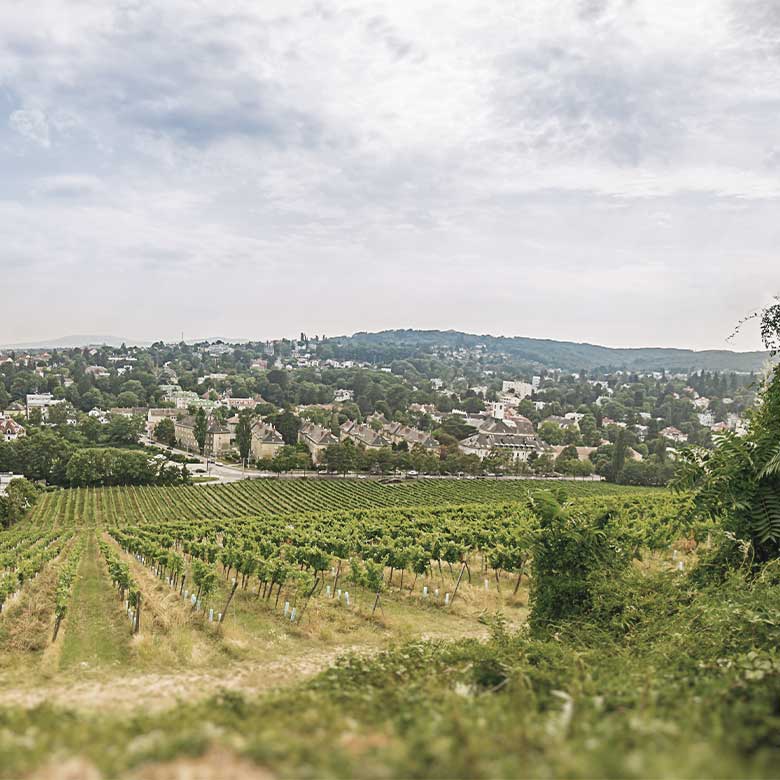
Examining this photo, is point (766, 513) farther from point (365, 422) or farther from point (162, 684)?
point (365, 422)

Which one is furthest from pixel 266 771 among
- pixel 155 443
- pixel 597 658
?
pixel 155 443

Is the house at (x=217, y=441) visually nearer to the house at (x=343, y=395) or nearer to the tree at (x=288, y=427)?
the tree at (x=288, y=427)

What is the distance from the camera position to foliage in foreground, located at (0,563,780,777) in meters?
3.03

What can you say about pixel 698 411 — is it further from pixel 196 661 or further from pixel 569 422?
pixel 196 661

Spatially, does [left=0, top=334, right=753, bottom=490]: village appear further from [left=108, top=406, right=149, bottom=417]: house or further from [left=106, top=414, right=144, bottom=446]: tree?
[left=108, top=406, right=149, bottom=417]: house

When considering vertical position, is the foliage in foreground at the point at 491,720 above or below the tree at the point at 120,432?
above

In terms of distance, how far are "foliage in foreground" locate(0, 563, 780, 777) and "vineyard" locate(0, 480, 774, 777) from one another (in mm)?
22

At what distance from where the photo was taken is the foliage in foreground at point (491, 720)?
3031mm

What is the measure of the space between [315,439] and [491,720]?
87.2 metres

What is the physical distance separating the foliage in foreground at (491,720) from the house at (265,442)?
269 ft

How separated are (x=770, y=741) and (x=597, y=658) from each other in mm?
3580

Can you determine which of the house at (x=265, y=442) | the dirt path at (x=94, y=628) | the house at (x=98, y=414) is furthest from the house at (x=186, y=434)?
the dirt path at (x=94, y=628)

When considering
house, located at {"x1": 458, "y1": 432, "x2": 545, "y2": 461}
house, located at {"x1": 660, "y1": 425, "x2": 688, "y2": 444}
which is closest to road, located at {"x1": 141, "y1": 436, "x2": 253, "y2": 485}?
house, located at {"x1": 458, "y1": 432, "x2": 545, "y2": 461}

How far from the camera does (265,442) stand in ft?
290
